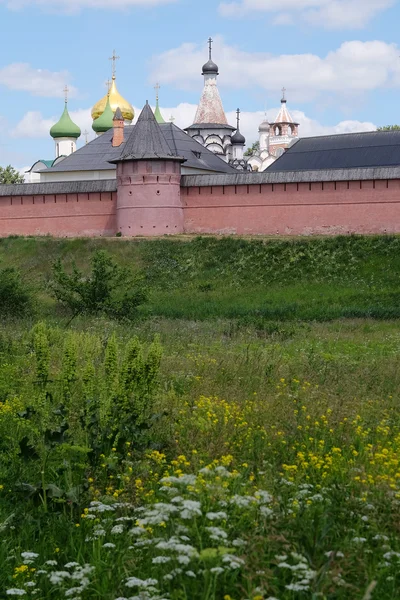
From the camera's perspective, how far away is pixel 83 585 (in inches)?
126

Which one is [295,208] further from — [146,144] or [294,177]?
[146,144]

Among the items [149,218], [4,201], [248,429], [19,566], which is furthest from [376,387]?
[4,201]

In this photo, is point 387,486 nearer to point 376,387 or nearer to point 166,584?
point 166,584

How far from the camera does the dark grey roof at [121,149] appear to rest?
28.5 m

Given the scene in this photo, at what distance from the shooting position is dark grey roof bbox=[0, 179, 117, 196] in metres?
24.0

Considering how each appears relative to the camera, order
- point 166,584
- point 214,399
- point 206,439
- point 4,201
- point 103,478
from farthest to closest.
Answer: point 4,201, point 214,399, point 206,439, point 103,478, point 166,584

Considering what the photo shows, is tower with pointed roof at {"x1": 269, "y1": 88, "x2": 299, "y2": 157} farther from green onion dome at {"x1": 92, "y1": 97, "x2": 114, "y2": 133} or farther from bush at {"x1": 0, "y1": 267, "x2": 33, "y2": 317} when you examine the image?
bush at {"x1": 0, "y1": 267, "x2": 33, "y2": 317}

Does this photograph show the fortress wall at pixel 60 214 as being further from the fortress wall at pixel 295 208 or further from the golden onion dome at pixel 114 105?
the golden onion dome at pixel 114 105

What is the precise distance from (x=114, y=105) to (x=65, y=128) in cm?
569

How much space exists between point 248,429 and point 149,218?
17.9 m

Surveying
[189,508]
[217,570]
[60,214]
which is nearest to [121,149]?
[60,214]

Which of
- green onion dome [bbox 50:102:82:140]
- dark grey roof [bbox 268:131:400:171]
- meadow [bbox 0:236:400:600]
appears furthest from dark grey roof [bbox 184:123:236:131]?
meadow [bbox 0:236:400:600]

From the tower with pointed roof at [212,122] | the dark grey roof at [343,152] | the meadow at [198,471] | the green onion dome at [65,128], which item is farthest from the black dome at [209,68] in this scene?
the meadow at [198,471]

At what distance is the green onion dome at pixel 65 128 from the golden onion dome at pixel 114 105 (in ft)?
14.3
